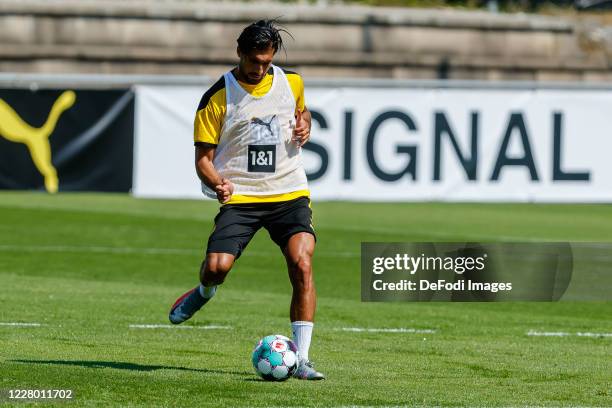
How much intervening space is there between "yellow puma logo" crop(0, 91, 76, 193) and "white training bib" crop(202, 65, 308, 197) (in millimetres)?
13163

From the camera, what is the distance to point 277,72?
9.46 metres

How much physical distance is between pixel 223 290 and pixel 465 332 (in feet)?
10.9

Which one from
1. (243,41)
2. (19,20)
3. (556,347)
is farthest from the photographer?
(19,20)

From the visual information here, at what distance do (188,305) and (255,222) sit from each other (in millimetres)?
790

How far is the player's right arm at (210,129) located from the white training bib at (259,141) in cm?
5

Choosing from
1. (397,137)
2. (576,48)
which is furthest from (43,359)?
(576,48)

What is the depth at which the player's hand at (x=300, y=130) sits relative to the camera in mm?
9328

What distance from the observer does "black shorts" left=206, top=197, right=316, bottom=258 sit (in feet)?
30.5

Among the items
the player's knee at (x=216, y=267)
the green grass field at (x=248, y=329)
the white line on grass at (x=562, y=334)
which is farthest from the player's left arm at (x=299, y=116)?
the white line on grass at (x=562, y=334)

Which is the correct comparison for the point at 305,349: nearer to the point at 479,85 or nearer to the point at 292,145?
the point at 292,145

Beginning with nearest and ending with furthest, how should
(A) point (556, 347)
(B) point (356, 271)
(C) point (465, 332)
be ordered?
(A) point (556, 347) < (C) point (465, 332) < (B) point (356, 271)

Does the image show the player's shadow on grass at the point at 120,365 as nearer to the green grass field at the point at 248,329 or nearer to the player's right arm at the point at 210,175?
the green grass field at the point at 248,329

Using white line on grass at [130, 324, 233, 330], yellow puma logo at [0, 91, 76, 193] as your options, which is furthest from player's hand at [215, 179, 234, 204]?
yellow puma logo at [0, 91, 76, 193]

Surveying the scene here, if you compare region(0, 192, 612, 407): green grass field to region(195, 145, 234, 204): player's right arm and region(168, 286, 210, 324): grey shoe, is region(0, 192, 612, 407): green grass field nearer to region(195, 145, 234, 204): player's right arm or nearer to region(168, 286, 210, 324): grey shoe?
region(168, 286, 210, 324): grey shoe
